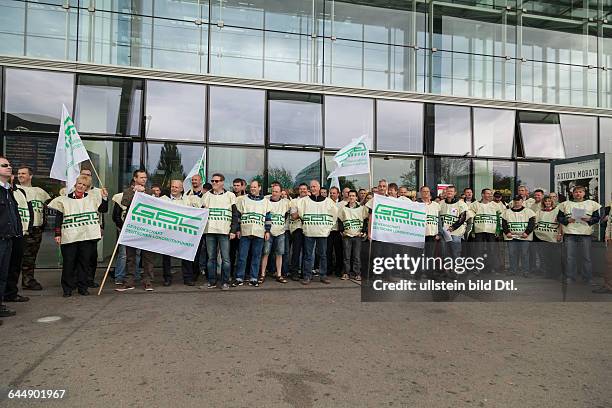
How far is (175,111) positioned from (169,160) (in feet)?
4.26

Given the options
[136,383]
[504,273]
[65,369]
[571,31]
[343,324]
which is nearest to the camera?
[136,383]

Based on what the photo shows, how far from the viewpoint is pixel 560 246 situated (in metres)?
8.83

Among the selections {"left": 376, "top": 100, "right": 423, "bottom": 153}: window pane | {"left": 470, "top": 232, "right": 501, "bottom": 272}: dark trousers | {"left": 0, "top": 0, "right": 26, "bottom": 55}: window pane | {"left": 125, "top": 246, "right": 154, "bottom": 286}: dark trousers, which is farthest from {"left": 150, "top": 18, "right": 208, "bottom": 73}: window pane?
{"left": 470, "top": 232, "right": 501, "bottom": 272}: dark trousers

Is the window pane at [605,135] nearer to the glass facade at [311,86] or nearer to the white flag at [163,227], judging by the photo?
the glass facade at [311,86]

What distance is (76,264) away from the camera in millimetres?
7113

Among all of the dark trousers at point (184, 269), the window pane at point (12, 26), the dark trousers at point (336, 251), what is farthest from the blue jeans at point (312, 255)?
the window pane at point (12, 26)

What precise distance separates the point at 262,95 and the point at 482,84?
7073 mm

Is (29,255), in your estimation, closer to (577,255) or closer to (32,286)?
(32,286)

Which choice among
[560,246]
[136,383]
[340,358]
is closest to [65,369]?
[136,383]

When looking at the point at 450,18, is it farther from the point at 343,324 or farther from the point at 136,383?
the point at 136,383

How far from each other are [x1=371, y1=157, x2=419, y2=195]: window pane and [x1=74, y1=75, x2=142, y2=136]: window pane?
6615mm

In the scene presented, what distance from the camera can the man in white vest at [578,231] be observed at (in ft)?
27.1

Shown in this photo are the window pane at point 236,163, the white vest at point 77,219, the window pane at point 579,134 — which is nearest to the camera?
the white vest at point 77,219

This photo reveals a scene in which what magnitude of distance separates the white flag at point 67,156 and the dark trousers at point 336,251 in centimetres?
512
